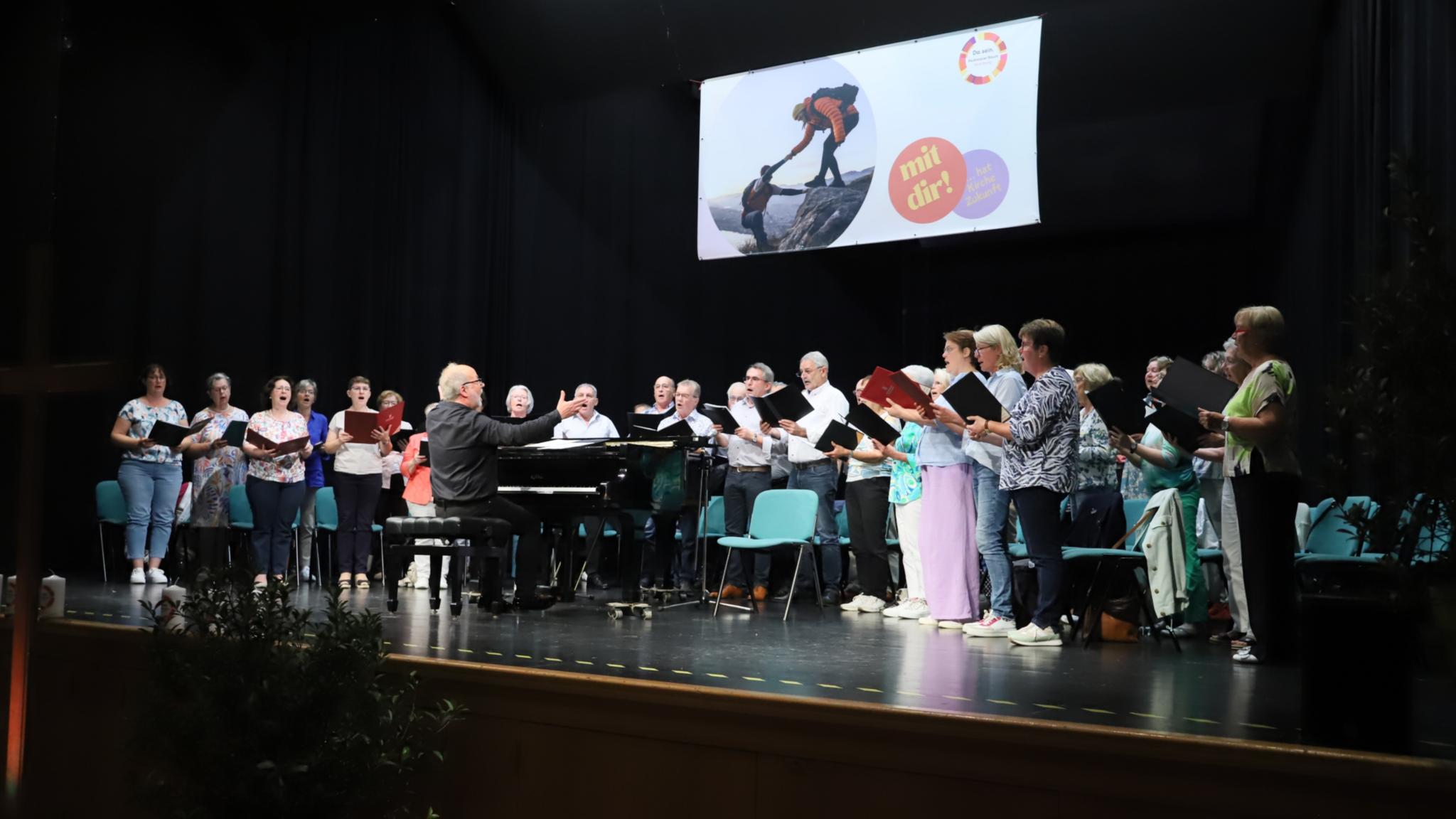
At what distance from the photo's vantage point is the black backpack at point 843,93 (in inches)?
302

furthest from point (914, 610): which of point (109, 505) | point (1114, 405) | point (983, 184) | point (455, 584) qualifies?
point (109, 505)

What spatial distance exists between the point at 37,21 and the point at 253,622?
2.34 metres

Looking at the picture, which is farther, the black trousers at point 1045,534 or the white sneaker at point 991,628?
the white sneaker at point 991,628

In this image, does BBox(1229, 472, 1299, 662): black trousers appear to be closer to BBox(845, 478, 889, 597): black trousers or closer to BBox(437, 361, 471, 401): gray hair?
BBox(845, 478, 889, 597): black trousers

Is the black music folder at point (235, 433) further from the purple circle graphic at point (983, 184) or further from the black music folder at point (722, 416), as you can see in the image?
the purple circle graphic at point (983, 184)

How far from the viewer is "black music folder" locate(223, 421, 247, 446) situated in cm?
648

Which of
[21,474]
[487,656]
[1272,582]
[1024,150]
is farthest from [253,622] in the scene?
[1024,150]

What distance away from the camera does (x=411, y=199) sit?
8.81 m

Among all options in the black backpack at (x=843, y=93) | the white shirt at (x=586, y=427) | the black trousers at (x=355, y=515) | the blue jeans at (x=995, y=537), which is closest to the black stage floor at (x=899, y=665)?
the blue jeans at (x=995, y=537)

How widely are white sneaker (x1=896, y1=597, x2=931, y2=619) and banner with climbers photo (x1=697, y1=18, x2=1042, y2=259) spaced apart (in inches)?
105

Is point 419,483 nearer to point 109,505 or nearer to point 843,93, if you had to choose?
point 109,505

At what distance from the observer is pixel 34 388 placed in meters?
2.57

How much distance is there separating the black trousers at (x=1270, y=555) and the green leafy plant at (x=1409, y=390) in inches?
91.1

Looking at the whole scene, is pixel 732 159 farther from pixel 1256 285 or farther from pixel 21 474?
pixel 21 474
